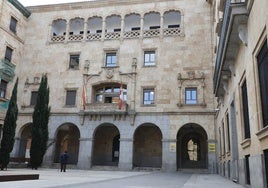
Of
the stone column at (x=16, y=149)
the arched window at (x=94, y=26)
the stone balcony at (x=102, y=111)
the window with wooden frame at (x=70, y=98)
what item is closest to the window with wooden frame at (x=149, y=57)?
the stone balcony at (x=102, y=111)

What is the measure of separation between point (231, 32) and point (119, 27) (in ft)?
68.5

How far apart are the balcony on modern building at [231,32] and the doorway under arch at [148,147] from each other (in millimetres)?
13587

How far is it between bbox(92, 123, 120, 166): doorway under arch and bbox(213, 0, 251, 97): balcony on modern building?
15807mm

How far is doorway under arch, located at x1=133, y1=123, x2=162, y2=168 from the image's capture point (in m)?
26.4

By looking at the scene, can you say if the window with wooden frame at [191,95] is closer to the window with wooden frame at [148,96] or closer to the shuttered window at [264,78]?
the window with wooden frame at [148,96]

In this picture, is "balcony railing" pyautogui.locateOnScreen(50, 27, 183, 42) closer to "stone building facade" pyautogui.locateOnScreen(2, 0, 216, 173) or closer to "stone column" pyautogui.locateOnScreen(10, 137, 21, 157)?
"stone building facade" pyautogui.locateOnScreen(2, 0, 216, 173)

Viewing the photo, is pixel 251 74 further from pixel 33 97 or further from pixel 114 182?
pixel 33 97

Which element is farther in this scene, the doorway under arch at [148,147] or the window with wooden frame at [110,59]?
the window with wooden frame at [110,59]

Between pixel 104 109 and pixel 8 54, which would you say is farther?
pixel 8 54

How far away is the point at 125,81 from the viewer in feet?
84.0

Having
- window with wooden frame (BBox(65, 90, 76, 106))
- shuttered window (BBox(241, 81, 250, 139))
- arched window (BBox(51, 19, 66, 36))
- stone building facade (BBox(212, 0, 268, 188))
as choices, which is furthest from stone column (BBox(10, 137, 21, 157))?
shuttered window (BBox(241, 81, 250, 139))

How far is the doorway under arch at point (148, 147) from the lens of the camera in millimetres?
26391

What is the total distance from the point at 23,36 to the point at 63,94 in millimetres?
7735

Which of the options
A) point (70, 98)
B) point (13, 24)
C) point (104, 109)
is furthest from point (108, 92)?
point (13, 24)
